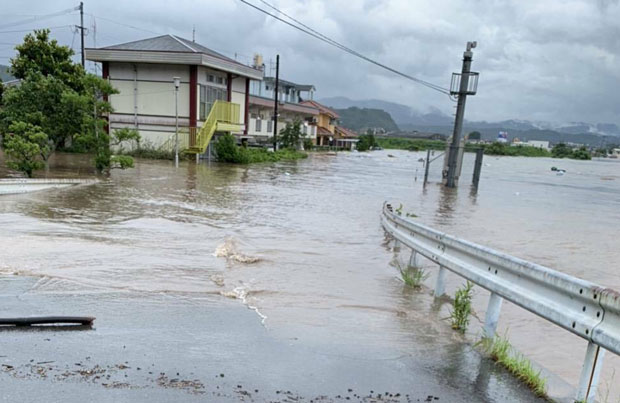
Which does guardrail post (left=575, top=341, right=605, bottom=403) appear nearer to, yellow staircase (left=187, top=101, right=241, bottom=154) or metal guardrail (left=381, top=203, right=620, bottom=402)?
metal guardrail (left=381, top=203, right=620, bottom=402)

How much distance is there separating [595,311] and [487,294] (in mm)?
3424

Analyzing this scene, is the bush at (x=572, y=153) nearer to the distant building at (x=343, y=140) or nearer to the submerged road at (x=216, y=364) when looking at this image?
the distant building at (x=343, y=140)

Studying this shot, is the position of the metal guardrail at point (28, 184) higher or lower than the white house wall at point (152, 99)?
lower

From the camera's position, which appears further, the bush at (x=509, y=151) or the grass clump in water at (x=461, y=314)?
the bush at (x=509, y=151)

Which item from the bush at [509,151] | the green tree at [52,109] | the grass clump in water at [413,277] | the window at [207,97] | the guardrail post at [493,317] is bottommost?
the bush at [509,151]

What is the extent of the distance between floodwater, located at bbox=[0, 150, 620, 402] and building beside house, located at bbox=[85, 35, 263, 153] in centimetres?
1235

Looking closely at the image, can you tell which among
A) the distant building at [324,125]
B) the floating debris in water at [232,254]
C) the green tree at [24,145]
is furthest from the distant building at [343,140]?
the floating debris in water at [232,254]

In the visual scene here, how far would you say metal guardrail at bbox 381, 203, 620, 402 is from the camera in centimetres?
314

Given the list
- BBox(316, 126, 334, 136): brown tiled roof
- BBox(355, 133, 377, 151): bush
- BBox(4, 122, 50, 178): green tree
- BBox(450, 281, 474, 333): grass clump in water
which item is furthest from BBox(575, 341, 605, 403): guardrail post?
BBox(355, 133, 377, 151): bush

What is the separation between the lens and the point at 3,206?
10906 mm

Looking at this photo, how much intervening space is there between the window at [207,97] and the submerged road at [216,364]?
27122 mm

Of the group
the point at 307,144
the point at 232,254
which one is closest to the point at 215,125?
the point at 232,254

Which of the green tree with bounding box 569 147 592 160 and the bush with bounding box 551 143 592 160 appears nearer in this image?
the green tree with bounding box 569 147 592 160

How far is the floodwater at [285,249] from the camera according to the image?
16.6 ft
